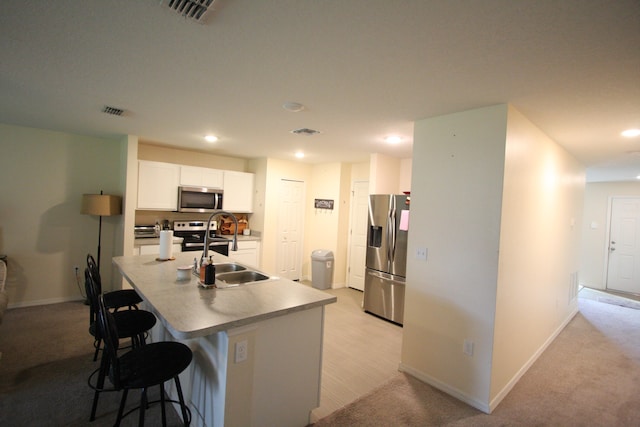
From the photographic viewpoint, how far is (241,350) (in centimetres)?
171

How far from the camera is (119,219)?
4.45 meters

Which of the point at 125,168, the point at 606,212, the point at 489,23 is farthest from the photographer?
the point at 606,212

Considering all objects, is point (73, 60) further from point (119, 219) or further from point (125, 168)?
point (119, 219)

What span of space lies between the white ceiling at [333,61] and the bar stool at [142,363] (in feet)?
4.83

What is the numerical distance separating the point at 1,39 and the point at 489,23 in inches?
101

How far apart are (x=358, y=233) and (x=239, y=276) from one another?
3.06 m

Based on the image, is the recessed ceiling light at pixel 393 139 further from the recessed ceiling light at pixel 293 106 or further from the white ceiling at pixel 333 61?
the recessed ceiling light at pixel 293 106

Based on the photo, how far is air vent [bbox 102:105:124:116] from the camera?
291cm

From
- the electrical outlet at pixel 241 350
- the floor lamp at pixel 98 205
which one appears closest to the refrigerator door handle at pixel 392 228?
the electrical outlet at pixel 241 350

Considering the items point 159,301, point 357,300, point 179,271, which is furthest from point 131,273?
point 357,300

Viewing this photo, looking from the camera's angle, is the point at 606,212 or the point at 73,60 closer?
the point at 73,60

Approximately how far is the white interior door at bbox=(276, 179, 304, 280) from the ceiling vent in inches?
171

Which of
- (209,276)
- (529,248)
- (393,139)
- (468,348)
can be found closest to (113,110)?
(209,276)

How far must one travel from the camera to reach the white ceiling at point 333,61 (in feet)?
4.37
